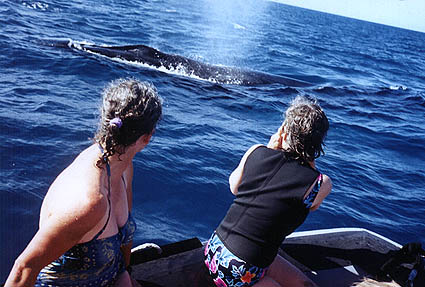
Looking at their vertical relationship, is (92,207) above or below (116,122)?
below

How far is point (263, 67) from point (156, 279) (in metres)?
19.8

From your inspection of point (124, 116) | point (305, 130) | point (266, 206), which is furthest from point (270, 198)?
point (124, 116)

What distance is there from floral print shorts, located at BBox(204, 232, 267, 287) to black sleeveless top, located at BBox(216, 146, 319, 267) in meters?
0.05

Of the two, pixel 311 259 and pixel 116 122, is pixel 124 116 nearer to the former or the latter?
pixel 116 122

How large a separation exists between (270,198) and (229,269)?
23.8 inches

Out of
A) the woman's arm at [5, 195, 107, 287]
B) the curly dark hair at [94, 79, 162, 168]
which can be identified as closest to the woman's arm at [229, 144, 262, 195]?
the curly dark hair at [94, 79, 162, 168]

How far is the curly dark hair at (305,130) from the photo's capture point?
117 inches

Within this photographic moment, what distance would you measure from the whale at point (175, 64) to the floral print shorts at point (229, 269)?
12190 mm

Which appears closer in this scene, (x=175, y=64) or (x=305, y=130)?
(x=305, y=130)

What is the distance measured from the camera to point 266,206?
9.61 ft

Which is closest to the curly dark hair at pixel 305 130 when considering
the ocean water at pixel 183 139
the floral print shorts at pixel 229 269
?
the floral print shorts at pixel 229 269

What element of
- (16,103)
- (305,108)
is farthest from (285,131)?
(16,103)

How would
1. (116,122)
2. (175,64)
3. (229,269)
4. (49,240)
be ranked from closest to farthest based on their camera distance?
(49,240) < (116,122) < (229,269) < (175,64)

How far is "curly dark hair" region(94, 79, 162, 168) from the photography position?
7.67ft
